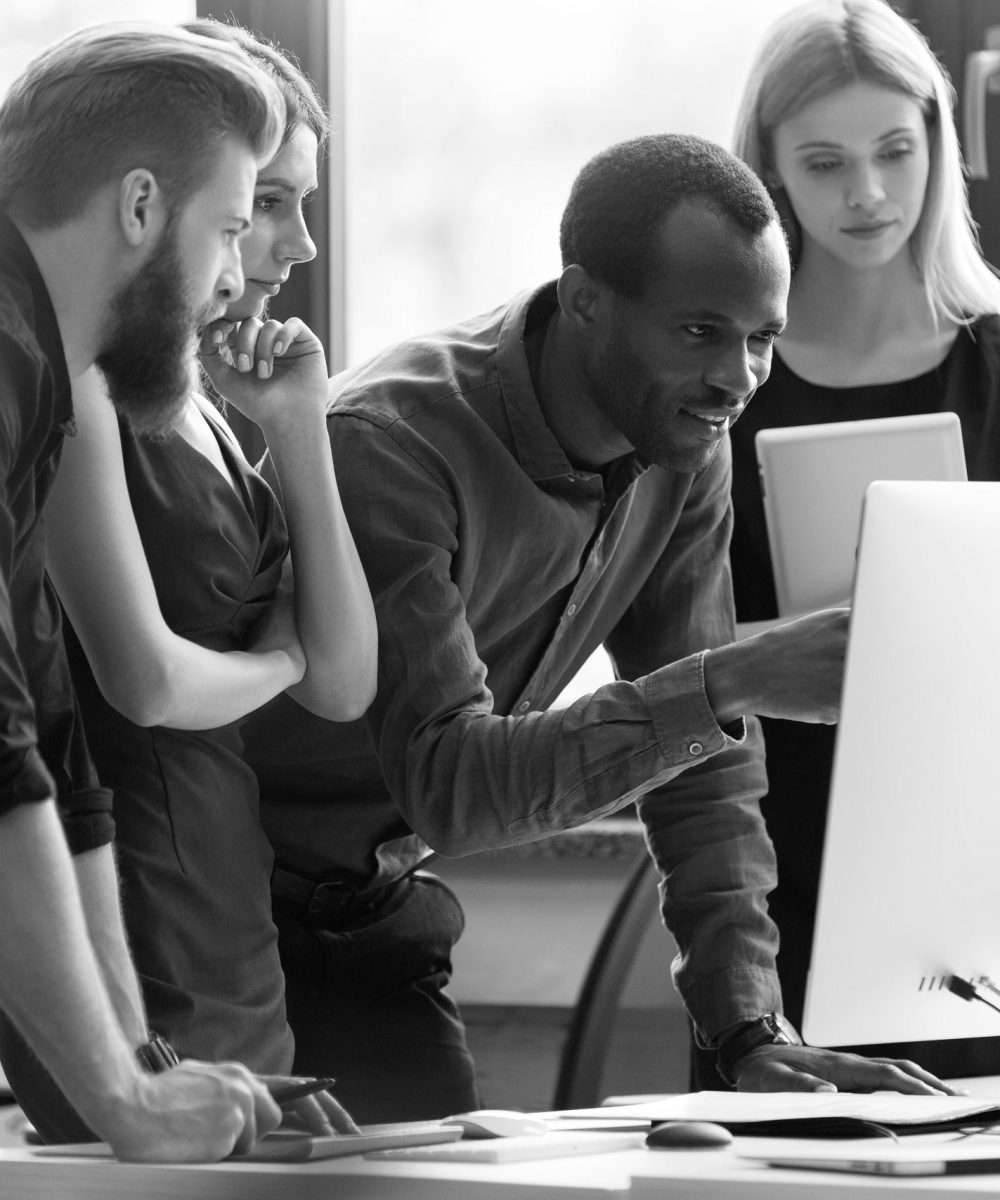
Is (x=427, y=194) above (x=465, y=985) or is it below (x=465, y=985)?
above

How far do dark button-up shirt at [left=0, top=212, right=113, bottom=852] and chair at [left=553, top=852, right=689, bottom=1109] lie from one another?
111 cm

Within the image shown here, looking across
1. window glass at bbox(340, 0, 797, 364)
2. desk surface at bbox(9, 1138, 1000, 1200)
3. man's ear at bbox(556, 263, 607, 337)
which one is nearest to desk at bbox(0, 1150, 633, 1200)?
desk surface at bbox(9, 1138, 1000, 1200)

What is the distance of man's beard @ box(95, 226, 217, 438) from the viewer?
1003mm

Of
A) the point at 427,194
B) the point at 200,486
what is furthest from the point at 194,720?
the point at 427,194

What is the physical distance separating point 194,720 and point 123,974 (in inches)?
9.1

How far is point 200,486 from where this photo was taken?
125cm

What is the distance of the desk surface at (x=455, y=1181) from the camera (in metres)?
0.74

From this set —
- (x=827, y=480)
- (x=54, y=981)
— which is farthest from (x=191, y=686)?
(x=827, y=480)

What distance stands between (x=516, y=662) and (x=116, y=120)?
0.67m

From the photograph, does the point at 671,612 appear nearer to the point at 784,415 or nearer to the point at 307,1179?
the point at 784,415

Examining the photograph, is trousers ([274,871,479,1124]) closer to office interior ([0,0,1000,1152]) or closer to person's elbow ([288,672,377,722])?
person's elbow ([288,672,377,722])

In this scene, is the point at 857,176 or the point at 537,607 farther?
the point at 857,176

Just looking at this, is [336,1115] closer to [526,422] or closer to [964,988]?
[964,988]

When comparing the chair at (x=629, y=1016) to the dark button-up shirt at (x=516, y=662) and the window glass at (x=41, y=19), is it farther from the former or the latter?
the window glass at (x=41, y=19)
